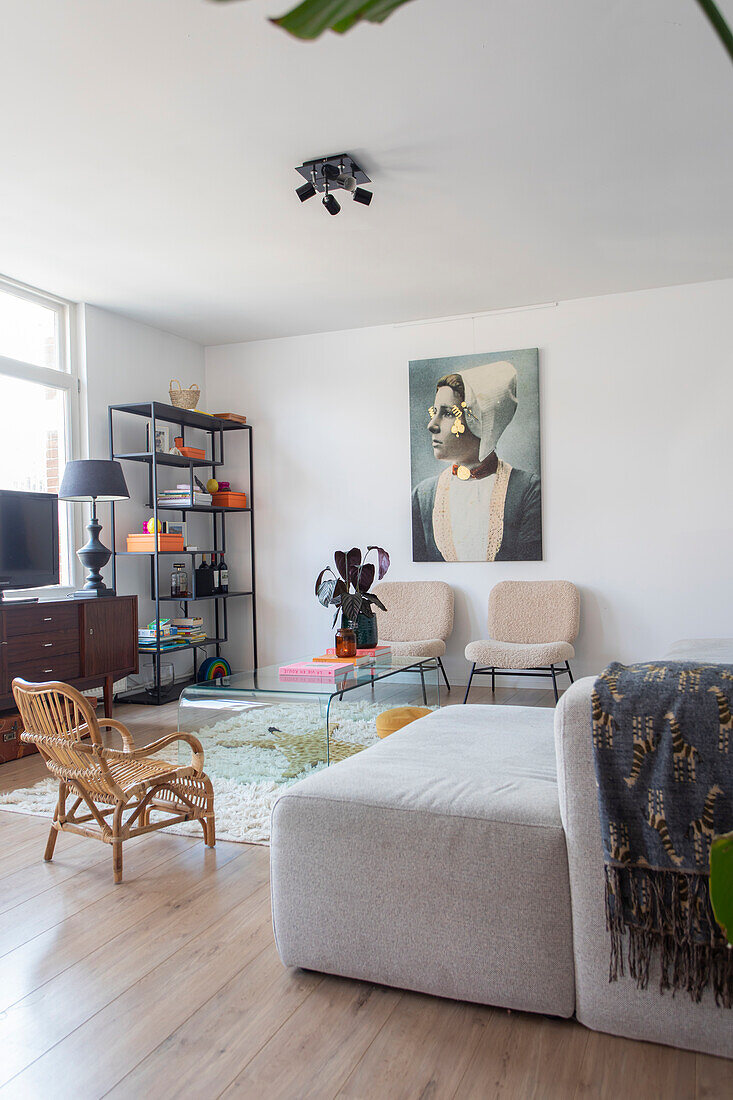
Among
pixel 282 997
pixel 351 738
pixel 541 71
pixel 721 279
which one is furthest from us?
pixel 721 279

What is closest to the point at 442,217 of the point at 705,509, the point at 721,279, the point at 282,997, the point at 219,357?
the point at 721,279

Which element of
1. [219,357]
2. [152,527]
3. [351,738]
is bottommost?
[351,738]

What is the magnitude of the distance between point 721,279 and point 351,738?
156 inches

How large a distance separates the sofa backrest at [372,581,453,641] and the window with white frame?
2157mm

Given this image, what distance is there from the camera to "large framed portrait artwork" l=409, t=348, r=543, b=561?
5.67 m

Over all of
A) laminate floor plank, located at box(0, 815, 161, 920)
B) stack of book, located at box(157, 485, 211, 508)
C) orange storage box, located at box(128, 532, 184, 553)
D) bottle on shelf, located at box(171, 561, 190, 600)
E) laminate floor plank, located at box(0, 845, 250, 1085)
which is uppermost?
stack of book, located at box(157, 485, 211, 508)

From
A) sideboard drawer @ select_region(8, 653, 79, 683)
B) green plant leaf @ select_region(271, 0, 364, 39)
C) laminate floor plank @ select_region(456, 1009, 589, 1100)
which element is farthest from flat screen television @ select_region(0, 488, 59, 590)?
green plant leaf @ select_region(271, 0, 364, 39)

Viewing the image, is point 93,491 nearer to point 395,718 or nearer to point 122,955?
point 395,718

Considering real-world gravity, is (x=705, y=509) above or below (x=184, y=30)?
below

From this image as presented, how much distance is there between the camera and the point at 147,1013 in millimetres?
1783

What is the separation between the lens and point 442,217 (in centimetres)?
415

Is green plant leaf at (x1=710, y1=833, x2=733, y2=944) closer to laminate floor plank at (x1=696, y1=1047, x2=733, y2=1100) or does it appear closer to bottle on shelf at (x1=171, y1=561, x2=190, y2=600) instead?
laminate floor plank at (x1=696, y1=1047, x2=733, y2=1100)

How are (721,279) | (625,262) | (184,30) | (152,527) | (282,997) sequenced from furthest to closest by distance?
(152,527) < (721,279) < (625,262) < (184,30) < (282,997)

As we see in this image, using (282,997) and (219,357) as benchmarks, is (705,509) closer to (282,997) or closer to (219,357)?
(219,357)
